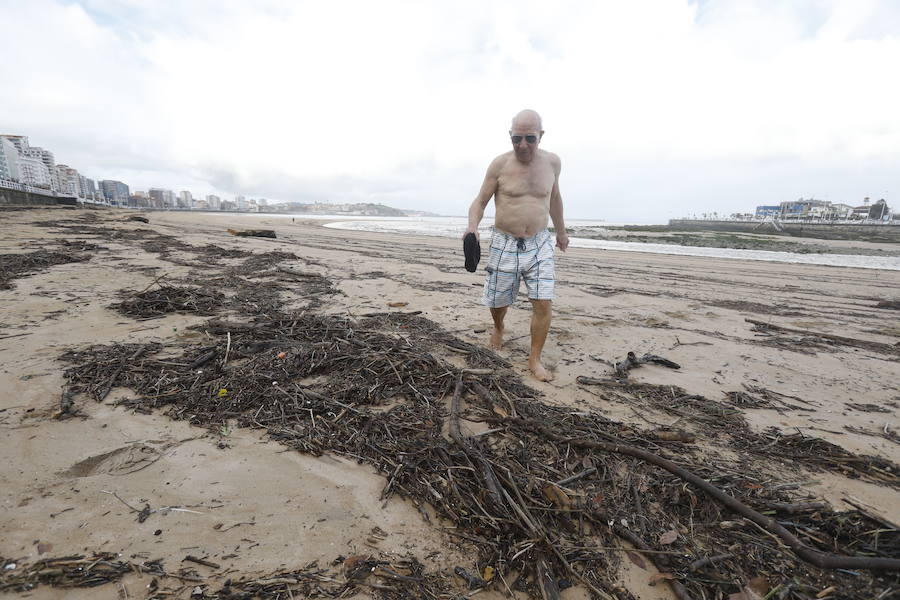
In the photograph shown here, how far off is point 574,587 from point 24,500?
2293 millimetres

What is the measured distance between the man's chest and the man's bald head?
1.18 feet

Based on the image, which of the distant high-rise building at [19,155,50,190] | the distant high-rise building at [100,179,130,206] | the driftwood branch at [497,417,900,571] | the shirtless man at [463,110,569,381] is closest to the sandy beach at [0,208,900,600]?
the driftwood branch at [497,417,900,571]

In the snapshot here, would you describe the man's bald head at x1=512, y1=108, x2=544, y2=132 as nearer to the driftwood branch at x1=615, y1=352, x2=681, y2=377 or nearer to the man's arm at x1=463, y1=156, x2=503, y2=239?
the man's arm at x1=463, y1=156, x2=503, y2=239

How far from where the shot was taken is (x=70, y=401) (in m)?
2.28

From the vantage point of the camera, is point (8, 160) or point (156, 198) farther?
point (156, 198)

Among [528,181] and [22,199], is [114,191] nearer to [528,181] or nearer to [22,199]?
[22,199]

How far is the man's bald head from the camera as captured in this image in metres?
3.32

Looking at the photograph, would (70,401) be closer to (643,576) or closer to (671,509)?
(643,576)

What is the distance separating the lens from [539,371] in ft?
10.3

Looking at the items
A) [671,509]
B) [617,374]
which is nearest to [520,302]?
[617,374]

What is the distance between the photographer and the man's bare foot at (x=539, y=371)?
310 cm

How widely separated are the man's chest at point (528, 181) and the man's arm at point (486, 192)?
121 millimetres

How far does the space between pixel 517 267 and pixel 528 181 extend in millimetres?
825

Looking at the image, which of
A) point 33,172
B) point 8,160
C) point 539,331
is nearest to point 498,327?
point 539,331
